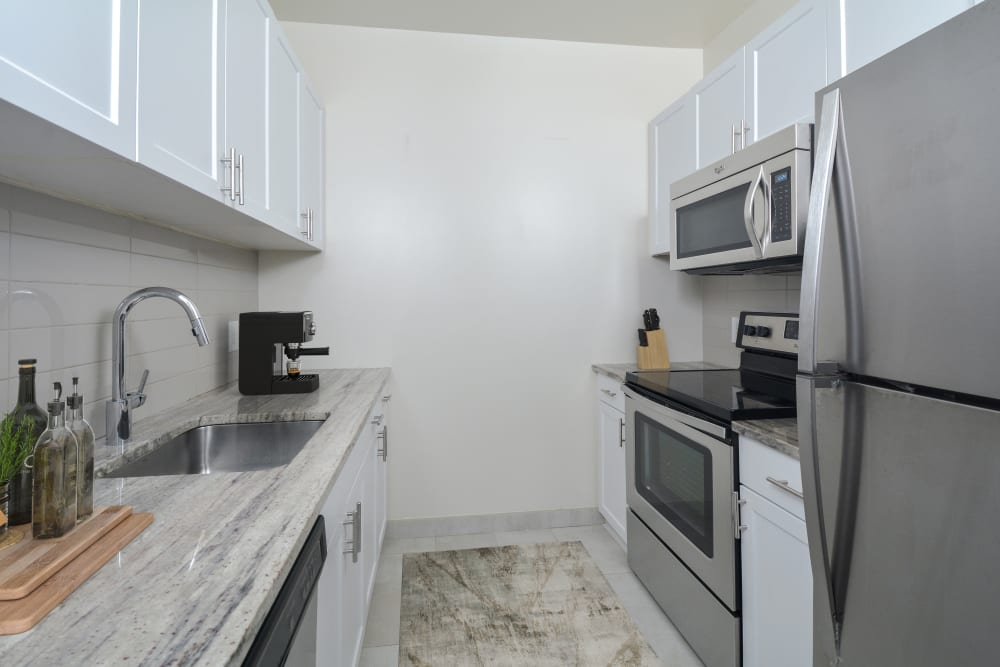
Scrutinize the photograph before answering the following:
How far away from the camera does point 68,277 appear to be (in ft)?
4.12

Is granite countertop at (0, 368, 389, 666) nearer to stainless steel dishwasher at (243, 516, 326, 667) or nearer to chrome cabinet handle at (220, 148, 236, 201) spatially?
stainless steel dishwasher at (243, 516, 326, 667)

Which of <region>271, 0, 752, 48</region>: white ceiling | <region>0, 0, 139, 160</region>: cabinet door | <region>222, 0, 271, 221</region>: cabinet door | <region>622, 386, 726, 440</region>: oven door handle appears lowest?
<region>622, 386, 726, 440</region>: oven door handle

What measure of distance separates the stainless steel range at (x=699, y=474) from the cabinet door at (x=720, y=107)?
74 centimetres

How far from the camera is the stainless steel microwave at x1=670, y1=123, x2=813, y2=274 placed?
5.14ft

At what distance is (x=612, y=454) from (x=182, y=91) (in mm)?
2245

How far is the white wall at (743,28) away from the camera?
231cm

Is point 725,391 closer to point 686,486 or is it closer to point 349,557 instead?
point 686,486

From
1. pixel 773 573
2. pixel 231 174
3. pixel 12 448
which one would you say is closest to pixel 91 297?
pixel 231 174

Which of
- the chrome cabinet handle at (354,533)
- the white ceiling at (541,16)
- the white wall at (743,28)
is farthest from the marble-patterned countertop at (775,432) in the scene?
the white ceiling at (541,16)

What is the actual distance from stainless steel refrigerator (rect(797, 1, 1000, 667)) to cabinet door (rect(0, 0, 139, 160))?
122cm

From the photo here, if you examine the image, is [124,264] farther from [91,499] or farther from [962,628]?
[962,628]

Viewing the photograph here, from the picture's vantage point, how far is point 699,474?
5.49ft

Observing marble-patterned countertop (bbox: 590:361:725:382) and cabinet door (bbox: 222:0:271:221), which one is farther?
marble-patterned countertop (bbox: 590:361:725:382)

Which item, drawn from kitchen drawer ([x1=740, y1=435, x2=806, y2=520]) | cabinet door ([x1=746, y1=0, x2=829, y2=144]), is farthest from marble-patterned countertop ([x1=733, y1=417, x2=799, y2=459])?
cabinet door ([x1=746, y1=0, x2=829, y2=144])
